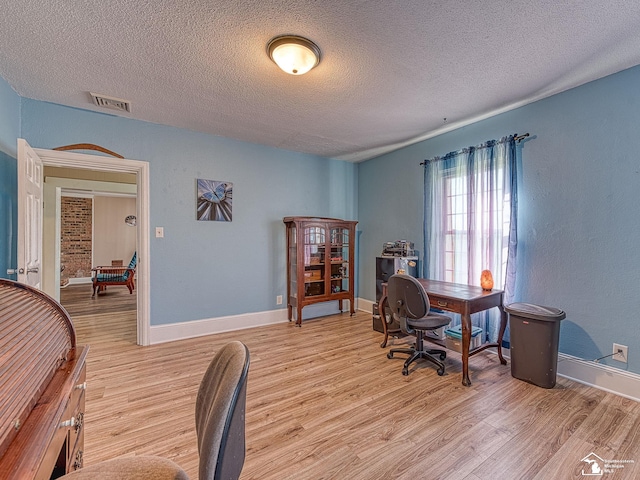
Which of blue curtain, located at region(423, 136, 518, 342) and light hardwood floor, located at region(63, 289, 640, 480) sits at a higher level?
blue curtain, located at region(423, 136, 518, 342)

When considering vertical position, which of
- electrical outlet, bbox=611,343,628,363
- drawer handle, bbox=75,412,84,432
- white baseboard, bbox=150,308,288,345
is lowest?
white baseboard, bbox=150,308,288,345

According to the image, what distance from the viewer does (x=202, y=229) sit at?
138 inches

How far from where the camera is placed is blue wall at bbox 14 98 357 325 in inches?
115

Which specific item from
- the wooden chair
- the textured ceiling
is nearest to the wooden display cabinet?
the textured ceiling

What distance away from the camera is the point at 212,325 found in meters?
3.54

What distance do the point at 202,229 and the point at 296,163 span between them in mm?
1631

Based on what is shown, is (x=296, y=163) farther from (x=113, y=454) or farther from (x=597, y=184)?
(x=113, y=454)

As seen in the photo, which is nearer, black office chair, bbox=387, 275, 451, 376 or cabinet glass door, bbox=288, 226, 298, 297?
black office chair, bbox=387, 275, 451, 376

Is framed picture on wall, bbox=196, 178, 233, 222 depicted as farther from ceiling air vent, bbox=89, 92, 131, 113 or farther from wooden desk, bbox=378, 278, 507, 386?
wooden desk, bbox=378, 278, 507, 386

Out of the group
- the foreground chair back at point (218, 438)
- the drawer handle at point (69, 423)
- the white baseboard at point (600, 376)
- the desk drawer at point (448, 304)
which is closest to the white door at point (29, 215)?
the drawer handle at point (69, 423)

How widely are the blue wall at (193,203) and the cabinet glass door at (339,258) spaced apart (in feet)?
1.63

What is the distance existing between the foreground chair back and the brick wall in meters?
8.50

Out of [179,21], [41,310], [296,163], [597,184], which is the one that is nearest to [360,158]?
[296,163]

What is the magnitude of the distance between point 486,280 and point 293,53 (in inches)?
99.7
